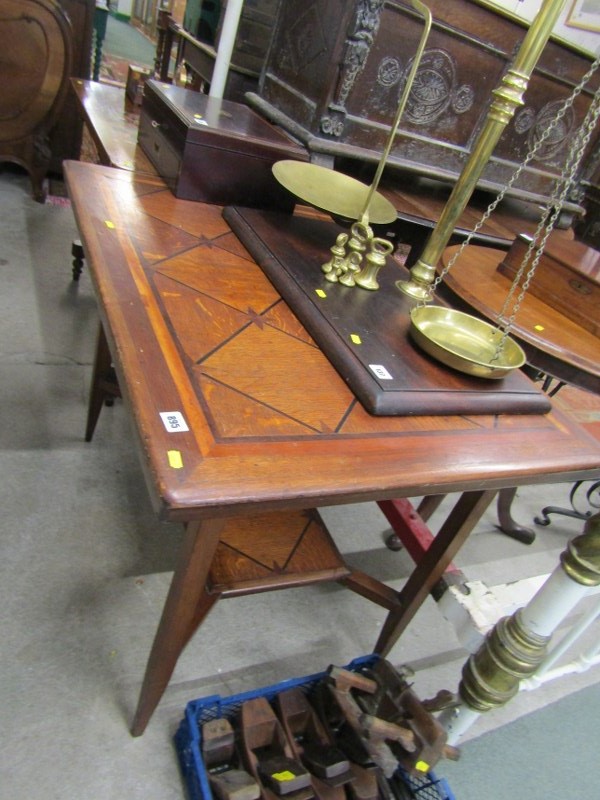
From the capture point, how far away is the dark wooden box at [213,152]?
1337 millimetres

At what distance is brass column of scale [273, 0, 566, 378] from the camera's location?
0.97 metres

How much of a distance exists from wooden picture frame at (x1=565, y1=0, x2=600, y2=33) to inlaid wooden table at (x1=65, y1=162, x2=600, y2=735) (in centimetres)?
213

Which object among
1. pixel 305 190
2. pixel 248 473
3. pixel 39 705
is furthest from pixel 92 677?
pixel 305 190

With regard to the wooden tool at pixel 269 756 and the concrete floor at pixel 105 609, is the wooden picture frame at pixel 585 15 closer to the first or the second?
the concrete floor at pixel 105 609

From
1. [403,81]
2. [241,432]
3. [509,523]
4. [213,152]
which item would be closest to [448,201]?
[213,152]

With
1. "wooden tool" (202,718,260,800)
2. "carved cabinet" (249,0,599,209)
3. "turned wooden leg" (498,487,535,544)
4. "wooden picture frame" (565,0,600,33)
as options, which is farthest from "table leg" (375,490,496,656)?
"wooden picture frame" (565,0,600,33)

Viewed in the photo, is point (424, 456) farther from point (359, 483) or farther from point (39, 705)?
point (39, 705)

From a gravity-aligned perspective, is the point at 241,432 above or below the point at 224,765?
above

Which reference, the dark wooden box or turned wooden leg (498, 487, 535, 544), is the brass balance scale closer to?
the dark wooden box

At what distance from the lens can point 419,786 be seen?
114cm

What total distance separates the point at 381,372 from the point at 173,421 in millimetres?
369

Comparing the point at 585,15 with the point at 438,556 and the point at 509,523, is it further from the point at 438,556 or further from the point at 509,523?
the point at 438,556

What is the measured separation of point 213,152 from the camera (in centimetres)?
135

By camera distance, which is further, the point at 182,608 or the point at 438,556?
the point at 438,556
